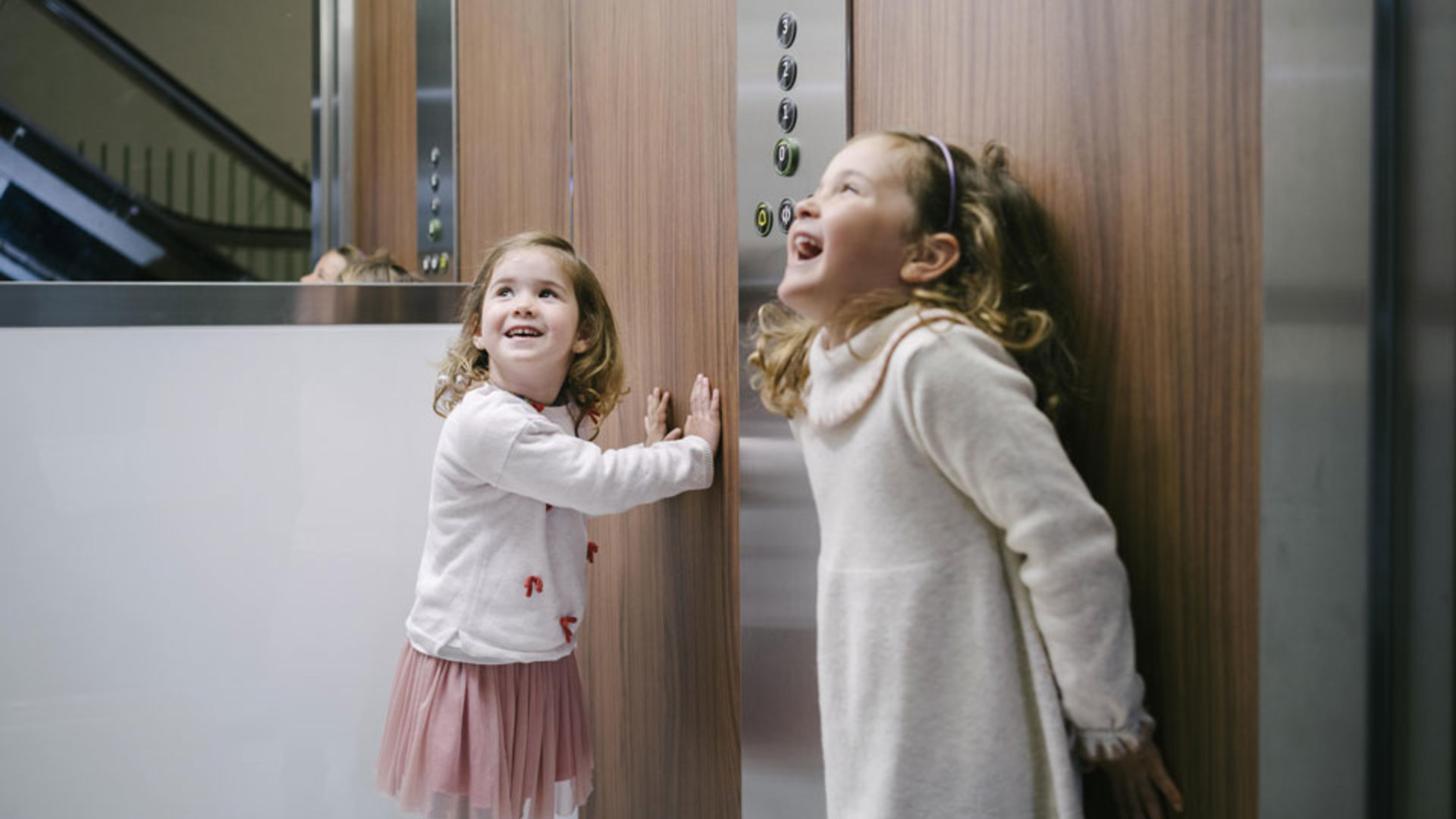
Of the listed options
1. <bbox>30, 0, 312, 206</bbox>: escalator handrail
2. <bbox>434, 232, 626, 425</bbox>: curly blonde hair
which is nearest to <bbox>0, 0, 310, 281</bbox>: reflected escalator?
<bbox>30, 0, 312, 206</bbox>: escalator handrail

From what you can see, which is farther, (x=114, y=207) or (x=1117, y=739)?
(x=114, y=207)

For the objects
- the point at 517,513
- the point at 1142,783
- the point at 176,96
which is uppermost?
the point at 176,96

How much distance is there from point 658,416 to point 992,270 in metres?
0.72

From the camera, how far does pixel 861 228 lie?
833 millimetres

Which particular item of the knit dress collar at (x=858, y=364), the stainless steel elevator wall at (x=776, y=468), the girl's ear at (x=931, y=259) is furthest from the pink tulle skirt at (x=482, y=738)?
the girl's ear at (x=931, y=259)

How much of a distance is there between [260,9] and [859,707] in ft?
8.80

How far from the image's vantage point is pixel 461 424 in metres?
1.34

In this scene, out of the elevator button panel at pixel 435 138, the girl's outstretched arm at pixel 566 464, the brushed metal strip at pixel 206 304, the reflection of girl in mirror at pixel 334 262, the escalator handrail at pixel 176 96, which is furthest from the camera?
the escalator handrail at pixel 176 96

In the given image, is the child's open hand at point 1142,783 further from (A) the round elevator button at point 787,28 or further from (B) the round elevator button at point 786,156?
(A) the round elevator button at point 787,28

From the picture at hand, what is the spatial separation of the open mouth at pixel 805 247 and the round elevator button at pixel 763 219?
0.32m

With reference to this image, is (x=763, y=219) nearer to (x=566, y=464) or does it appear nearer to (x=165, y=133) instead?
(x=566, y=464)

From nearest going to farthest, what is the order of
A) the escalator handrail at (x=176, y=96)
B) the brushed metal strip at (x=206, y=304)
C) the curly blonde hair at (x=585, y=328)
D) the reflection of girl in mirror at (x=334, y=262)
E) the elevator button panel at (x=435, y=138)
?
1. the curly blonde hair at (x=585, y=328)
2. the brushed metal strip at (x=206, y=304)
3. the elevator button panel at (x=435, y=138)
4. the reflection of girl in mirror at (x=334, y=262)
5. the escalator handrail at (x=176, y=96)

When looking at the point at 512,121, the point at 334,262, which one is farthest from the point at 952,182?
the point at 334,262

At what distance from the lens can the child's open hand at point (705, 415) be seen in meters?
1.34
